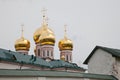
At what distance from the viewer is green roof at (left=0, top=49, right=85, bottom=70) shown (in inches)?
1420

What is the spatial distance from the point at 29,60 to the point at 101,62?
71.6ft

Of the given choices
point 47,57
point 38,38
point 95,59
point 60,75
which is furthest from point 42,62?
point 60,75

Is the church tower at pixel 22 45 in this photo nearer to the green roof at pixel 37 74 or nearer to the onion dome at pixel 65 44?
the onion dome at pixel 65 44

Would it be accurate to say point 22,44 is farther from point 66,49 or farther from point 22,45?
point 66,49

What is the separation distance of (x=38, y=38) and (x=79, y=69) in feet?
29.4

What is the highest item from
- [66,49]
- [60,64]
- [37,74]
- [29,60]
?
[66,49]

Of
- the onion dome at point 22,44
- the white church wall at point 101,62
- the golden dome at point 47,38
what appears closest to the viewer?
the white church wall at point 101,62

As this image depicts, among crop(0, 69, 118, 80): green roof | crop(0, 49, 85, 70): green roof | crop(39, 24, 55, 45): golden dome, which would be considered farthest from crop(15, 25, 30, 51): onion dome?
crop(0, 69, 118, 80): green roof

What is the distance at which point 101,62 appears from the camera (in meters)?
20.6

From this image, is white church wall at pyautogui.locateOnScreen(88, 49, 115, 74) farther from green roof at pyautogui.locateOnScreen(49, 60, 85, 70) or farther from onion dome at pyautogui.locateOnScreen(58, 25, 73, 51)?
onion dome at pyautogui.locateOnScreen(58, 25, 73, 51)

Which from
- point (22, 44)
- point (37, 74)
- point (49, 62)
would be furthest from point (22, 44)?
point (37, 74)

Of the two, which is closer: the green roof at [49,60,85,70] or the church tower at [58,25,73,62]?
the green roof at [49,60,85,70]

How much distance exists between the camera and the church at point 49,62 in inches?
601

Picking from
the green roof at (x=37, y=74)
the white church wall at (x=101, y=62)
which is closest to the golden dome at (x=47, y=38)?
the white church wall at (x=101, y=62)
